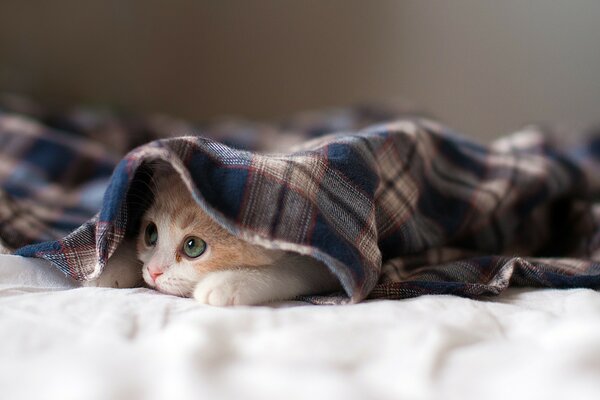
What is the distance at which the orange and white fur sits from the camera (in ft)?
2.54

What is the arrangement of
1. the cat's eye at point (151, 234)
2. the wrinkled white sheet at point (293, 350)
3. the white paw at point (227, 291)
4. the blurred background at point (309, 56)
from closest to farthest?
the wrinkled white sheet at point (293, 350), the white paw at point (227, 291), the cat's eye at point (151, 234), the blurred background at point (309, 56)

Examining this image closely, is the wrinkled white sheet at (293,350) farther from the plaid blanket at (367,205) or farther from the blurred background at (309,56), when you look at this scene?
the blurred background at (309,56)

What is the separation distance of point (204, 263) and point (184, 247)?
0.05 m

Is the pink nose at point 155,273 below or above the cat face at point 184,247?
below

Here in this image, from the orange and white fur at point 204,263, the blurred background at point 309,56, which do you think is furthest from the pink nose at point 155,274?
the blurred background at point 309,56

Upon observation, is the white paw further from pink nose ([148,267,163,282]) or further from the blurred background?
the blurred background

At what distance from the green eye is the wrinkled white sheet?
0.33ft

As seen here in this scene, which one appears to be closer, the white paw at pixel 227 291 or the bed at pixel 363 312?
the bed at pixel 363 312

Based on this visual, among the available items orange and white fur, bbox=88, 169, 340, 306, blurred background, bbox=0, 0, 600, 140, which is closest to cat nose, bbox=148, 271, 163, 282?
orange and white fur, bbox=88, 169, 340, 306

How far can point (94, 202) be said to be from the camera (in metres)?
1.36

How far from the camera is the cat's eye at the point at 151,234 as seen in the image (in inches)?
35.2

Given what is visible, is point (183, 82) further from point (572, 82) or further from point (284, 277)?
point (284, 277)

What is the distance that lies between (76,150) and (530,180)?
1237mm

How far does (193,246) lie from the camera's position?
0.84 m
